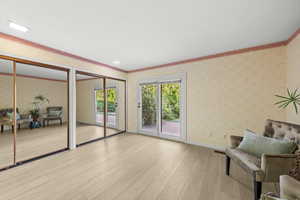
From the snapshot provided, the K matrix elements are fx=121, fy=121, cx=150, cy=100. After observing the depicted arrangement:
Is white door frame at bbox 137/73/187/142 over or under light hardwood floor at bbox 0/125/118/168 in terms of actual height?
over

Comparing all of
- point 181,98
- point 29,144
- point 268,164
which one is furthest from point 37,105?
point 268,164

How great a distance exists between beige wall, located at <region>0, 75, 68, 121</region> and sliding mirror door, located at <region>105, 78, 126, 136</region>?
1.47 metres

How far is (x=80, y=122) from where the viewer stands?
18.5 ft

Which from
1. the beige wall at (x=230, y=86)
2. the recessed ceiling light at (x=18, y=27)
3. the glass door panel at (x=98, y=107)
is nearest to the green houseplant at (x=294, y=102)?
the beige wall at (x=230, y=86)

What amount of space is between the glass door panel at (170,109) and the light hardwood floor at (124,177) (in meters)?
1.09

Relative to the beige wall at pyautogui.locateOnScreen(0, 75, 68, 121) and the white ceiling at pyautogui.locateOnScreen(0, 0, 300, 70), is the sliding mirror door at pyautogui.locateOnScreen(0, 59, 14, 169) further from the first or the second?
the white ceiling at pyautogui.locateOnScreen(0, 0, 300, 70)

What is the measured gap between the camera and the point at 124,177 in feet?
6.38

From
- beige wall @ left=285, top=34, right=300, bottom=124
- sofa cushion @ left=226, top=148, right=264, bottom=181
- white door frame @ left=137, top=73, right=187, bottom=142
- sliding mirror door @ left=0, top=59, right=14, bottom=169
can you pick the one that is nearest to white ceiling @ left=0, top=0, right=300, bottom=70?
beige wall @ left=285, top=34, right=300, bottom=124

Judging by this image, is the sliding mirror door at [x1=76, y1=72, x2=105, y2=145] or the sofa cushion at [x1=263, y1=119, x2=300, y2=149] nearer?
the sofa cushion at [x1=263, y1=119, x2=300, y2=149]

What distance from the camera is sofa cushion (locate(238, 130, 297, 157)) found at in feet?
4.90

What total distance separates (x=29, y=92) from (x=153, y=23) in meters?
4.06

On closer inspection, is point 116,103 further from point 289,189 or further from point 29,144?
point 289,189

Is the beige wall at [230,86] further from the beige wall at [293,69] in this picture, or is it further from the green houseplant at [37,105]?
the green houseplant at [37,105]

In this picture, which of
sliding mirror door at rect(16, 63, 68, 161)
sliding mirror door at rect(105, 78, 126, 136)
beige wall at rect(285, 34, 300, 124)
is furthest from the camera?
sliding mirror door at rect(105, 78, 126, 136)
